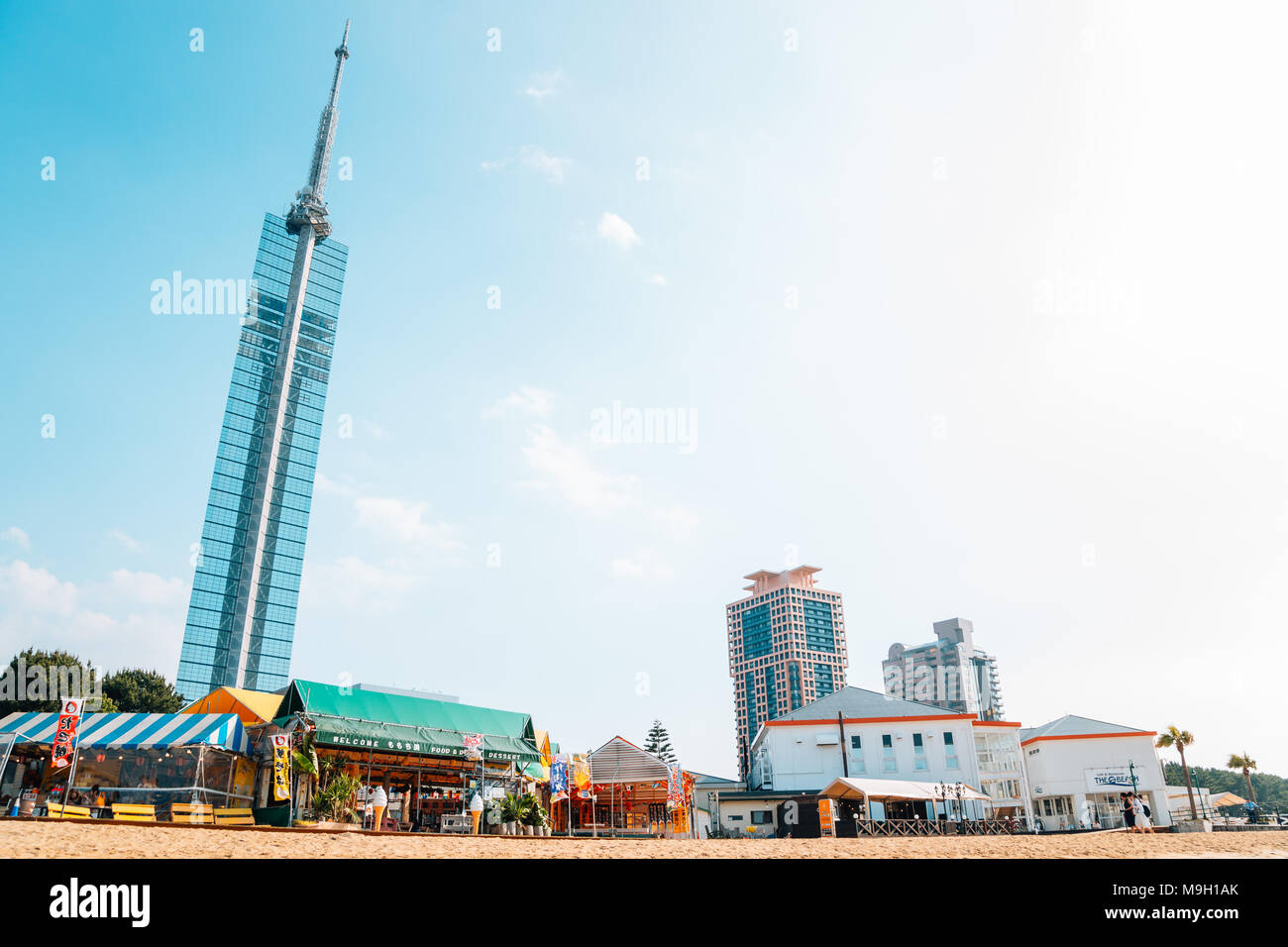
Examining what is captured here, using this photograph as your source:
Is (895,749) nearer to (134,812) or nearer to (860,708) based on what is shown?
(860,708)

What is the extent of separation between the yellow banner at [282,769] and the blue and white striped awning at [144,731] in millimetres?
3310

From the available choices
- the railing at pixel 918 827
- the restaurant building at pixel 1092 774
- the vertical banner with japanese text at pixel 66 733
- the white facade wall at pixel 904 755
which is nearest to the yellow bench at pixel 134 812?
the vertical banner with japanese text at pixel 66 733

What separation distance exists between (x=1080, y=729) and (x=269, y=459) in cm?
11853

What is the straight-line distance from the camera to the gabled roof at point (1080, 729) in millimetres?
48312

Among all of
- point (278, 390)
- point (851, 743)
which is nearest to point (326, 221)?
point (278, 390)

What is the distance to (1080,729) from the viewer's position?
49531mm

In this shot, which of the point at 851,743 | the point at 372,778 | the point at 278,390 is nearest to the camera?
the point at 372,778

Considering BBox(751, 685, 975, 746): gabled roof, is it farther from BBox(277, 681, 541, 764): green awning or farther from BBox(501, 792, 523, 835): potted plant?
BBox(501, 792, 523, 835): potted plant

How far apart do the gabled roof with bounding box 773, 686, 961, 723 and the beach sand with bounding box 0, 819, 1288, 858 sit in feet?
90.4

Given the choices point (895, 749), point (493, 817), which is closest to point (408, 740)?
point (493, 817)
